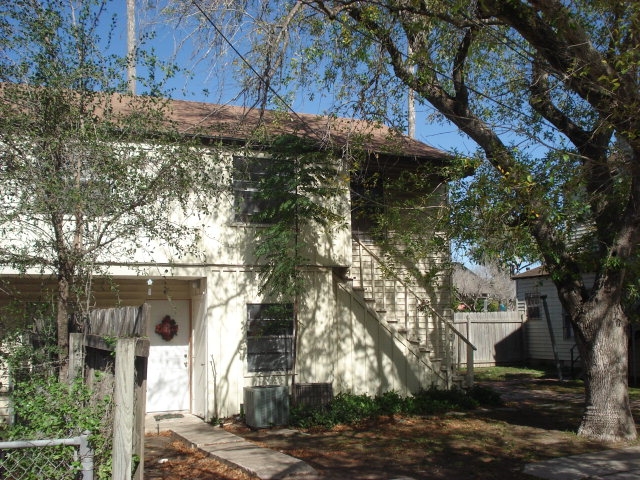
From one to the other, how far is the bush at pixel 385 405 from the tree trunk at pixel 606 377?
350 centimetres

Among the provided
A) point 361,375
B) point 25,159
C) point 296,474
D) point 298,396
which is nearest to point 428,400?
point 361,375

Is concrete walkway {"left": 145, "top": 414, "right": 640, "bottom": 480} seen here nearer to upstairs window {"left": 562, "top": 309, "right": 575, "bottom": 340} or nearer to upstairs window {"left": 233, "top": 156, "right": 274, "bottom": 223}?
upstairs window {"left": 233, "top": 156, "right": 274, "bottom": 223}

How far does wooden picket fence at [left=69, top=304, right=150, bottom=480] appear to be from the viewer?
4855 millimetres

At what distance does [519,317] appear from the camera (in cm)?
2598

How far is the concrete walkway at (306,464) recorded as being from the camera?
8.02m

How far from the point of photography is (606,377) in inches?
394

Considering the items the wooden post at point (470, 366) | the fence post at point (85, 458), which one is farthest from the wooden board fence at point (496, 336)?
the fence post at point (85, 458)

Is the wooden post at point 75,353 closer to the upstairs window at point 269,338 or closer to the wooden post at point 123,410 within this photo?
the wooden post at point 123,410

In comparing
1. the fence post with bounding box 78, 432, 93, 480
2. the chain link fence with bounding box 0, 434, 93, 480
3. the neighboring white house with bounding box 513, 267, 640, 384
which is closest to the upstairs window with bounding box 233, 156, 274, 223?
the chain link fence with bounding box 0, 434, 93, 480

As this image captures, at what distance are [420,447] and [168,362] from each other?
19.1 feet

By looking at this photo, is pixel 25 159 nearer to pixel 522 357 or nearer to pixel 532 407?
pixel 532 407

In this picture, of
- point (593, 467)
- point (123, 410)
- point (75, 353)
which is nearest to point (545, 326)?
point (593, 467)

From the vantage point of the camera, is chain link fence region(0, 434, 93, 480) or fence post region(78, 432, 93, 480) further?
chain link fence region(0, 434, 93, 480)

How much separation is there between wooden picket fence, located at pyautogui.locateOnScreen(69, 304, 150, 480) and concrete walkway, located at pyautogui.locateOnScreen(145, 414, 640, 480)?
262 centimetres
